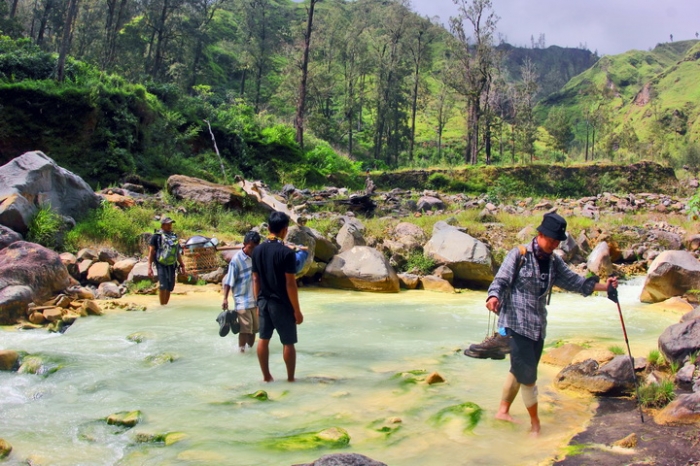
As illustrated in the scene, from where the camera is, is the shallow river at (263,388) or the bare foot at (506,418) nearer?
the shallow river at (263,388)

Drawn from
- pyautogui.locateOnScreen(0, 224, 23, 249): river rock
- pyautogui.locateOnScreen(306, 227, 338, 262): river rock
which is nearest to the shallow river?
pyautogui.locateOnScreen(0, 224, 23, 249): river rock

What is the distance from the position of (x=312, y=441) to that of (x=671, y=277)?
9.22 metres

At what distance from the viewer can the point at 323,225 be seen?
49.0 ft

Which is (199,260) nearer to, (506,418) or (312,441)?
(312,441)

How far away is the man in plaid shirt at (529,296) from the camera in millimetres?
4367

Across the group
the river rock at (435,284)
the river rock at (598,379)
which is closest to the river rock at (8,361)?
the river rock at (598,379)

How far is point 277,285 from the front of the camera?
17.4 feet

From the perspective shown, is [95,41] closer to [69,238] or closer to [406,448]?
[69,238]

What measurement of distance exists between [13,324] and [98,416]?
3.94 metres

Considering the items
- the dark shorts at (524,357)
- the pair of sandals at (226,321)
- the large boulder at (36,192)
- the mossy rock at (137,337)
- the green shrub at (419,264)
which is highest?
the large boulder at (36,192)

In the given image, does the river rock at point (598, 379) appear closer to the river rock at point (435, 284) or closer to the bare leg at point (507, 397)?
the bare leg at point (507, 397)

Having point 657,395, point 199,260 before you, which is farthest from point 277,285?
point 199,260

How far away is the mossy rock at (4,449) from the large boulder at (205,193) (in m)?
12.3

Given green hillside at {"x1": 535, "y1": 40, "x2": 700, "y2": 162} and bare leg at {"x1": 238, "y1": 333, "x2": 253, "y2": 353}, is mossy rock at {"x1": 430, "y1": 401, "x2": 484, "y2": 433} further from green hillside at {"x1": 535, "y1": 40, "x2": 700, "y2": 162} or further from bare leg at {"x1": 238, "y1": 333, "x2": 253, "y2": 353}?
green hillside at {"x1": 535, "y1": 40, "x2": 700, "y2": 162}
